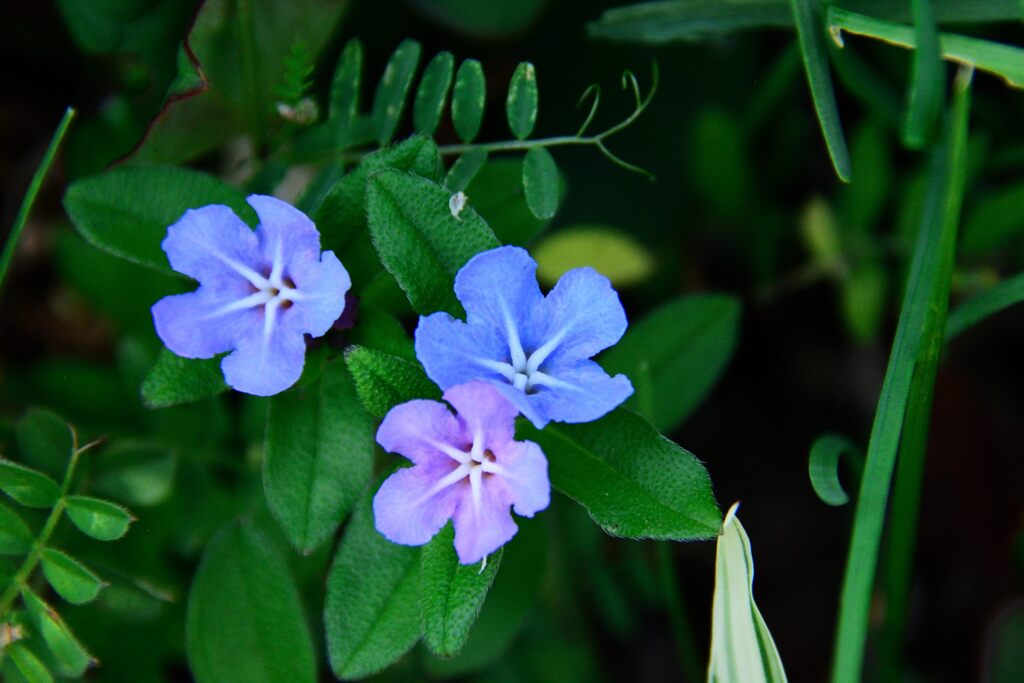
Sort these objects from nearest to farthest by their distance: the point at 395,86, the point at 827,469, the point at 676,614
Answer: the point at 827,469, the point at 395,86, the point at 676,614

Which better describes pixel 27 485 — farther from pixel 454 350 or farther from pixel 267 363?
pixel 454 350

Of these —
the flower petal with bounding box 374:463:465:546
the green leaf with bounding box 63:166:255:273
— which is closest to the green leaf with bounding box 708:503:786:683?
the flower petal with bounding box 374:463:465:546

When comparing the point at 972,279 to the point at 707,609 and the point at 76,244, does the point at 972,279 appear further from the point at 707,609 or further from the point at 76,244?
the point at 76,244

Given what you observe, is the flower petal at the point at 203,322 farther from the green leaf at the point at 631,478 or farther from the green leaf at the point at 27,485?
the green leaf at the point at 631,478

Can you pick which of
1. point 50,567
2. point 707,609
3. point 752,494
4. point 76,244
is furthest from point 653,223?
point 50,567

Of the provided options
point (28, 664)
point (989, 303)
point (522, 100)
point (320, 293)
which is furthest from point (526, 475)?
point (989, 303)

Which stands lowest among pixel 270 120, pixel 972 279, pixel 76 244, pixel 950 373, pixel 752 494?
pixel 76 244

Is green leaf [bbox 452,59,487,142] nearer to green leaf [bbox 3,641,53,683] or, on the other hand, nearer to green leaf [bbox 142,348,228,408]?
green leaf [bbox 142,348,228,408]
